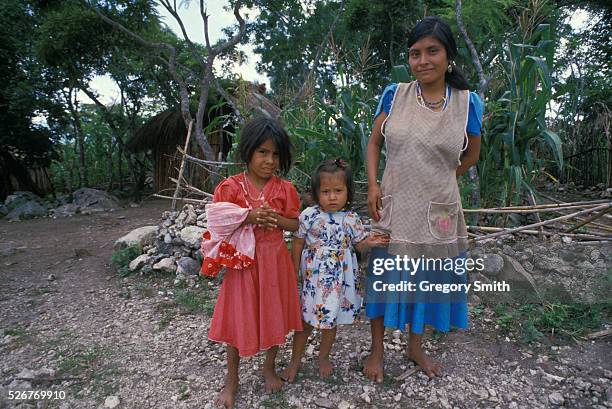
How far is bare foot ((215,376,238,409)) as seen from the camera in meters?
1.40

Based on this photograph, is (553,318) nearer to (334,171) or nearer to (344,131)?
(334,171)

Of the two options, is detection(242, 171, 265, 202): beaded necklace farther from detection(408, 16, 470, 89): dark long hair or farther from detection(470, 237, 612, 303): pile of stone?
detection(470, 237, 612, 303): pile of stone

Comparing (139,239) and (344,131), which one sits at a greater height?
(344,131)

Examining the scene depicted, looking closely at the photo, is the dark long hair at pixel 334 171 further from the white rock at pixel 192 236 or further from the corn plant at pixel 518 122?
the white rock at pixel 192 236

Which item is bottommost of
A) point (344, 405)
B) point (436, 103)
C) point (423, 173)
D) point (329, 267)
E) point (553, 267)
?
point (344, 405)

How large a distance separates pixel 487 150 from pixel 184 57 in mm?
7218

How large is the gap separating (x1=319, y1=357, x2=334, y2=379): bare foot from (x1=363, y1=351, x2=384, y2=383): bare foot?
157mm

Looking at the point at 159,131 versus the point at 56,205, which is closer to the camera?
the point at 56,205

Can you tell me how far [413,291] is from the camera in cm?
143

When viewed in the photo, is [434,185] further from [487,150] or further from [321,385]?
[487,150]

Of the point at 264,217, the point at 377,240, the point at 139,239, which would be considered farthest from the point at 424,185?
the point at 139,239

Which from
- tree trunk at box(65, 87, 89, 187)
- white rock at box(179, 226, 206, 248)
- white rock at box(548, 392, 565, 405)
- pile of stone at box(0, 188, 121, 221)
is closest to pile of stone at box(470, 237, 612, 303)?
white rock at box(548, 392, 565, 405)

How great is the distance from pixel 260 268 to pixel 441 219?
70 centimetres

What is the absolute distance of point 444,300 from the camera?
1440 mm
